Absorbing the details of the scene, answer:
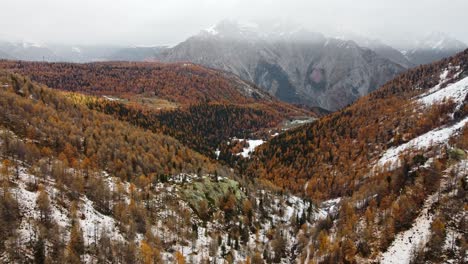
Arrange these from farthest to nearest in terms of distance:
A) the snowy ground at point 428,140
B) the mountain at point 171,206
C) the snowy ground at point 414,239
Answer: the snowy ground at point 428,140
the snowy ground at point 414,239
the mountain at point 171,206

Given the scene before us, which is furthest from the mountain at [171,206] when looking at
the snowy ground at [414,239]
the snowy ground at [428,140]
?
the snowy ground at [428,140]

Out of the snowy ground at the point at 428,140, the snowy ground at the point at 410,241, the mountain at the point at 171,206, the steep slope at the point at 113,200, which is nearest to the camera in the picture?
the steep slope at the point at 113,200

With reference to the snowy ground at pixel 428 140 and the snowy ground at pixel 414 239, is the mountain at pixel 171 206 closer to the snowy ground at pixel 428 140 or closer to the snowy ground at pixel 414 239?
the snowy ground at pixel 414 239

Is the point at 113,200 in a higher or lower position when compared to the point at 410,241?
higher

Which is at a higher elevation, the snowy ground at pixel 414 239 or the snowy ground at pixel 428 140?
the snowy ground at pixel 428 140

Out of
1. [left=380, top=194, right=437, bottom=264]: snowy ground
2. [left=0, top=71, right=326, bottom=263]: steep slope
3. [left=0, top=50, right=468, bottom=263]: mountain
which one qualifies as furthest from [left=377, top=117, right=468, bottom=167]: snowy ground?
[left=380, top=194, right=437, bottom=264]: snowy ground

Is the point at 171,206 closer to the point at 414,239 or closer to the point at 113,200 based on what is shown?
the point at 113,200

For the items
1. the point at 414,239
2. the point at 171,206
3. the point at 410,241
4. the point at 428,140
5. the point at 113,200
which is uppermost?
the point at 428,140

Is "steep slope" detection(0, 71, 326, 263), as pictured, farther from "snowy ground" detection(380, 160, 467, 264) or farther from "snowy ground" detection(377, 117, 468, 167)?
"snowy ground" detection(377, 117, 468, 167)

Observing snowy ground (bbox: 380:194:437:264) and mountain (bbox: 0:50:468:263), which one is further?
snowy ground (bbox: 380:194:437:264)

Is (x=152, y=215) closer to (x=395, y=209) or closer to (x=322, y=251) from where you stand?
(x=322, y=251)

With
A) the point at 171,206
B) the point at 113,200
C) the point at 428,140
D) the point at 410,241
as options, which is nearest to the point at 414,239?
the point at 410,241

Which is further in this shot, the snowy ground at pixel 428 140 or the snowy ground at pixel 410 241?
the snowy ground at pixel 428 140
